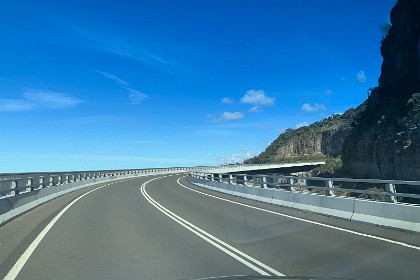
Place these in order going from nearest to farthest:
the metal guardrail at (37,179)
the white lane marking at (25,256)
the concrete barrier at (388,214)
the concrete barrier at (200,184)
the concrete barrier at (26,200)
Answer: the white lane marking at (25,256), the concrete barrier at (388,214), the concrete barrier at (26,200), the metal guardrail at (37,179), the concrete barrier at (200,184)

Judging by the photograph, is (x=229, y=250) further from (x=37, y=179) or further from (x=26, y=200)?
(x=37, y=179)

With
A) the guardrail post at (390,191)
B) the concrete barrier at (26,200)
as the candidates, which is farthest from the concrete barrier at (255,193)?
the concrete barrier at (26,200)

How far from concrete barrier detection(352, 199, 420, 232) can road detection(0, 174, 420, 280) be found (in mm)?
406

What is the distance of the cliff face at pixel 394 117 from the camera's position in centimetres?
6025

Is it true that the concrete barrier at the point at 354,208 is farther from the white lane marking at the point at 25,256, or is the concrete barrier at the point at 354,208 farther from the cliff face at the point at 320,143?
the cliff face at the point at 320,143

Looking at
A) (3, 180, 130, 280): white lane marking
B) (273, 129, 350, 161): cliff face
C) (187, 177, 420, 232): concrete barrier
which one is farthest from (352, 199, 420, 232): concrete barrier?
(273, 129, 350, 161): cliff face

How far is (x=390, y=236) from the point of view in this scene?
11.5m

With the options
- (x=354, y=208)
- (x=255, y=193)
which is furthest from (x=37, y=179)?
(x=354, y=208)

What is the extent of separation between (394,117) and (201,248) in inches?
2446

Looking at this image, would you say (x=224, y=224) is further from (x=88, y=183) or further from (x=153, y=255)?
(x=88, y=183)

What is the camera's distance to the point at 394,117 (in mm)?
66688

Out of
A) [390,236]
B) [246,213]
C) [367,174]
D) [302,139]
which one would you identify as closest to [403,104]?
[367,174]

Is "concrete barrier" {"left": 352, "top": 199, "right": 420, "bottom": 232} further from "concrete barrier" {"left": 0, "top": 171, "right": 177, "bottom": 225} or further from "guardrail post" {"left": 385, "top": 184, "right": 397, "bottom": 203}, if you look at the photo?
"concrete barrier" {"left": 0, "top": 171, "right": 177, "bottom": 225}

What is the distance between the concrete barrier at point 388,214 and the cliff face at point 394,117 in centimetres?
4666
